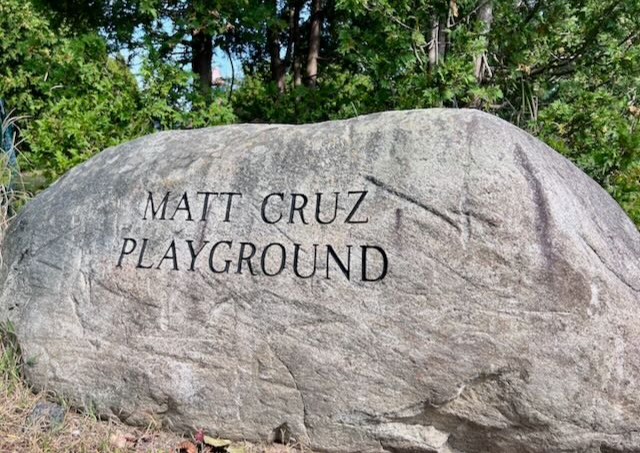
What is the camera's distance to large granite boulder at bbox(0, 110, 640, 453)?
8.08 ft

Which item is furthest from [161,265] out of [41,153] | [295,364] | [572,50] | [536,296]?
[572,50]

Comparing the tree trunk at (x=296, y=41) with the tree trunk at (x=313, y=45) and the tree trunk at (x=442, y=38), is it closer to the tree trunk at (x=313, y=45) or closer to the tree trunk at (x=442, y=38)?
the tree trunk at (x=313, y=45)

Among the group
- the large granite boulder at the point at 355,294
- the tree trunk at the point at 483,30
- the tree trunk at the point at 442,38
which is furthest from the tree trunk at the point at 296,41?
the large granite boulder at the point at 355,294

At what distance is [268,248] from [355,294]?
474 millimetres

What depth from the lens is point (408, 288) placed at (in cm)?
260

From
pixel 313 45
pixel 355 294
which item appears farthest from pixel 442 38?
pixel 355 294

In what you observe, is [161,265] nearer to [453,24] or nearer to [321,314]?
[321,314]

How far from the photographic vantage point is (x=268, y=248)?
285 cm

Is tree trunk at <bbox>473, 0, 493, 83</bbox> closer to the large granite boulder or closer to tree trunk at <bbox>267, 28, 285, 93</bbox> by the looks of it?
the large granite boulder

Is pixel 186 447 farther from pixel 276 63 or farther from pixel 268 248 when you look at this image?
pixel 276 63

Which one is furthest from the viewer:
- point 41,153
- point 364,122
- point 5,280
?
point 41,153

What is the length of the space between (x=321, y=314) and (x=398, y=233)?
491mm

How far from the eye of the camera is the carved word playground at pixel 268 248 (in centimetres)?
271

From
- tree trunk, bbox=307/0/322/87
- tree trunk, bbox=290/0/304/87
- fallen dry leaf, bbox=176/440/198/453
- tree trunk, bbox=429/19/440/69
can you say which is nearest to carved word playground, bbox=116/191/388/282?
fallen dry leaf, bbox=176/440/198/453
